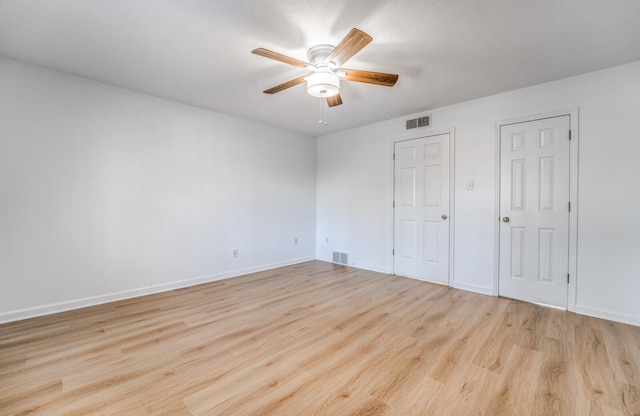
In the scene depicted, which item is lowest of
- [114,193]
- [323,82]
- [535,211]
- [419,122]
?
[535,211]

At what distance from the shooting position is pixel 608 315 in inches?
107

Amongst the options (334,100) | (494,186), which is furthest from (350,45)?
(494,186)

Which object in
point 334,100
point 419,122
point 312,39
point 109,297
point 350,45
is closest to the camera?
point 350,45

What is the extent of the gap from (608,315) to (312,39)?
3.92m

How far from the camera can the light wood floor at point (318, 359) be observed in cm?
158

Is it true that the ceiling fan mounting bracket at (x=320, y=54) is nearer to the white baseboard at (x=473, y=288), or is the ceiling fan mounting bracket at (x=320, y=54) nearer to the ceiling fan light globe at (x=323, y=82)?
the ceiling fan light globe at (x=323, y=82)

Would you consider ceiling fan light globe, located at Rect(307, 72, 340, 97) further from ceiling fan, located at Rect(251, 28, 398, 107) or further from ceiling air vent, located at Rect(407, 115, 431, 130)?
ceiling air vent, located at Rect(407, 115, 431, 130)

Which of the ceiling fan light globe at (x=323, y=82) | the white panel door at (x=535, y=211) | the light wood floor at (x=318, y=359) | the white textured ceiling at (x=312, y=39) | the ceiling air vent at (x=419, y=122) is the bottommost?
the light wood floor at (x=318, y=359)

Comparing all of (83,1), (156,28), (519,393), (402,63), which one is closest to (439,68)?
(402,63)

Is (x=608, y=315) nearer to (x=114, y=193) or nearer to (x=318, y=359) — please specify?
(x=318, y=359)

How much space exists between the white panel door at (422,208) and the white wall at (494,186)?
0.15 m

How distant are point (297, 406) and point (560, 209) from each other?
3.37 m

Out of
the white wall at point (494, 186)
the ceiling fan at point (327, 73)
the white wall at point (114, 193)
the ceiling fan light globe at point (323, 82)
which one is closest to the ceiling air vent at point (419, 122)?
the white wall at point (494, 186)

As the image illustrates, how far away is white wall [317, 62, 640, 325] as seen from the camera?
2662 mm
